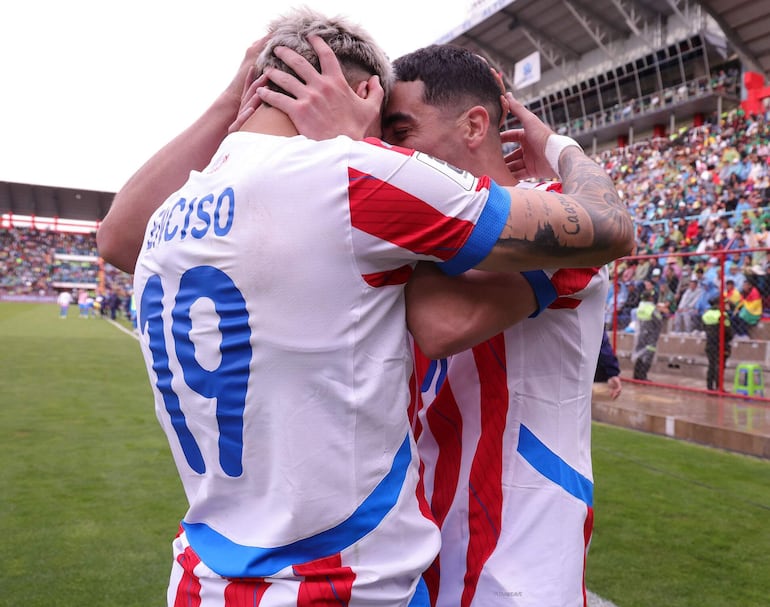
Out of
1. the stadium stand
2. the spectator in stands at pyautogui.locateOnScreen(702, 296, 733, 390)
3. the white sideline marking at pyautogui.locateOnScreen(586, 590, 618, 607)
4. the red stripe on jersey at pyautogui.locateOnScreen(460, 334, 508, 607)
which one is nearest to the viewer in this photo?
the red stripe on jersey at pyautogui.locateOnScreen(460, 334, 508, 607)

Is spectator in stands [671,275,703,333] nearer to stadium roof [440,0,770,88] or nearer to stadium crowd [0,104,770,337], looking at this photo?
stadium crowd [0,104,770,337]

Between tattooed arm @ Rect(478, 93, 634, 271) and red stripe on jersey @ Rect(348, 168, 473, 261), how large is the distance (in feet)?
0.29

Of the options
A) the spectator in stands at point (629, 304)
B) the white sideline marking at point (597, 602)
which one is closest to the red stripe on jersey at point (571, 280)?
the white sideline marking at point (597, 602)

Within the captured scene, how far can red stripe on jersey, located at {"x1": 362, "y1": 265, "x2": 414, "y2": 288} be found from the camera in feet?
3.53

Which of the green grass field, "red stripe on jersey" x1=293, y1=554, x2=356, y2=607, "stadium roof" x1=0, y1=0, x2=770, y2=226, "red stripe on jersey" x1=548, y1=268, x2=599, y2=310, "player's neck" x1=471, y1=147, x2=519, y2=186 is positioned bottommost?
the green grass field

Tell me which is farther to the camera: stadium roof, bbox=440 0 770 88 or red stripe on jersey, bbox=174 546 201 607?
stadium roof, bbox=440 0 770 88

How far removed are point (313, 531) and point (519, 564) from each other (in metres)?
0.49

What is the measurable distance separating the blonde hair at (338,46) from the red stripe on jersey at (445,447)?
2.21 ft

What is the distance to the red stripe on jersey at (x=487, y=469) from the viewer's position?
137cm

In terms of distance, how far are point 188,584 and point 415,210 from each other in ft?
2.44

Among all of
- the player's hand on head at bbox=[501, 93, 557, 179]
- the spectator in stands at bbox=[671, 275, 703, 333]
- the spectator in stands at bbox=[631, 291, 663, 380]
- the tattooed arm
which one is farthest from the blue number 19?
the spectator in stands at bbox=[671, 275, 703, 333]

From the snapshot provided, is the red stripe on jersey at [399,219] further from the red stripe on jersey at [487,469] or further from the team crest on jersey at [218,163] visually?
the red stripe on jersey at [487,469]

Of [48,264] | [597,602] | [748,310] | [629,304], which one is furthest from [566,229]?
[48,264]

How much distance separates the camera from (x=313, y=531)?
106cm
